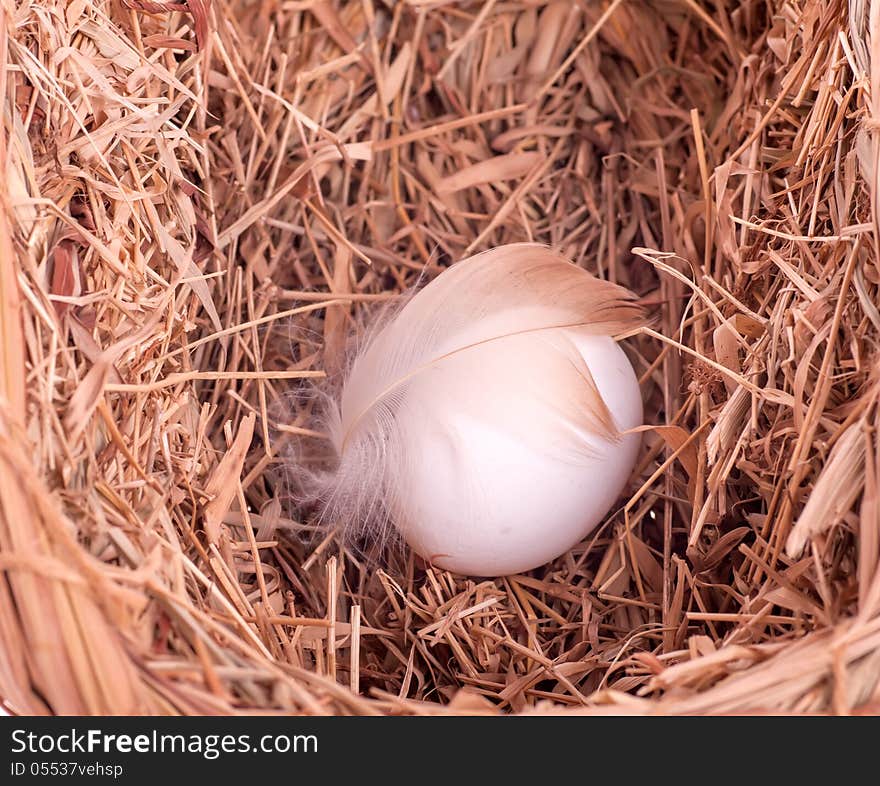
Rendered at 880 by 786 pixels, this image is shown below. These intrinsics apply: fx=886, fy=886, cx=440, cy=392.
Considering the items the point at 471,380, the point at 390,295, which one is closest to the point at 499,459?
the point at 471,380

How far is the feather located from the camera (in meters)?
1.00

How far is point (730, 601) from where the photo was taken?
1.06 m

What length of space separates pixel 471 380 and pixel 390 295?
29 cm

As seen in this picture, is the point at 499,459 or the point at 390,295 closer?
the point at 499,459

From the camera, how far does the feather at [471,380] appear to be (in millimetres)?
1005

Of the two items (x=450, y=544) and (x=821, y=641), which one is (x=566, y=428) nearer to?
(x=450, y=544)

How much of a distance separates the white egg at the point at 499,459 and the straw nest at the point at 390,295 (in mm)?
84

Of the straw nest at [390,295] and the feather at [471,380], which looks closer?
the straw nest at [390,295]

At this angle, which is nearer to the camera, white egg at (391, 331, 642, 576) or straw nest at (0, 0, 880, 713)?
straw nest at (0, 0, 880, 713)

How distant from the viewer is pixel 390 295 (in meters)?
1.25

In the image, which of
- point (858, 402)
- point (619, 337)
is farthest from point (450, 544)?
point (858, 402)

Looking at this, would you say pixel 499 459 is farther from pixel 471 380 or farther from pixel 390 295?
pixel 390 295

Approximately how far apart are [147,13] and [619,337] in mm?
710

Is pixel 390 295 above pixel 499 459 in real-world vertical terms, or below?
Answer: above
